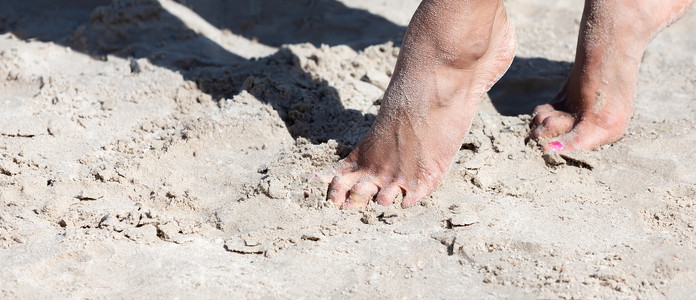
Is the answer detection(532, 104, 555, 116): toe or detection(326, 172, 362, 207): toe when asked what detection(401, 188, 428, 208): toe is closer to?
detection(326, 172, 362, 207): toe

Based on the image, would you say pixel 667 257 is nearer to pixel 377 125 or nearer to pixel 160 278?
pixel 377 125

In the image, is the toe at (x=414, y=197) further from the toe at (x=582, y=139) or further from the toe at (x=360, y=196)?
the toe at (x=582, y=139)

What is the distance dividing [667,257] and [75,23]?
2800 mm

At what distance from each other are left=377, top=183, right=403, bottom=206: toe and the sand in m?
0.03

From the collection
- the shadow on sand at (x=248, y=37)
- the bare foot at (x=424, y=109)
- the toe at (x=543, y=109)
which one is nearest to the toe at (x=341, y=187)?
the bare foot at (x=424, y=109)

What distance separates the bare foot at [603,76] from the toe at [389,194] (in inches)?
22.6

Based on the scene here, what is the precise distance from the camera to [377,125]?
2074 millimetres

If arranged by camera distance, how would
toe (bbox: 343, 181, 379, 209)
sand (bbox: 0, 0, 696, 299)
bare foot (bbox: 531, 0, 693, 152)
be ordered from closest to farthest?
sand (bbox: 0, 0, 696, 299) → toe (bbox: 343, 181, 379, 209) → bare foot (bbox: 531, 0, 693, 152)

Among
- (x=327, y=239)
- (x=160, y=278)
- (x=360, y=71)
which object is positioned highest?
(x=360, y=71)

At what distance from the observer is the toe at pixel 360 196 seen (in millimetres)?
1958

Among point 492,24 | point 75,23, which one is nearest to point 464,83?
point 492,24

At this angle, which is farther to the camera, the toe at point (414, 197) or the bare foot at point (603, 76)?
the bare foot at point (603, 76)

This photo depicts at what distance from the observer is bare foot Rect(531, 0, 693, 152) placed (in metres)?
2.33

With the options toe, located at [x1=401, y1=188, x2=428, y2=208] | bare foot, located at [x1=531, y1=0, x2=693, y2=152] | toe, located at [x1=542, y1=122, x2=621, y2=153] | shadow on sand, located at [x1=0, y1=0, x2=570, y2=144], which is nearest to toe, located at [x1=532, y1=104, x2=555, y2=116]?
bare foot, located at [x1=531, y1=0, x2=693, y2=152]
